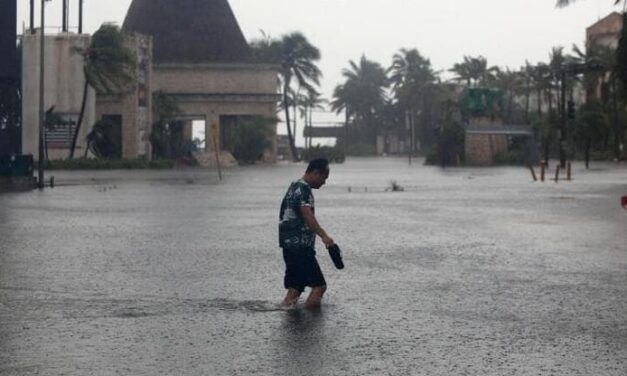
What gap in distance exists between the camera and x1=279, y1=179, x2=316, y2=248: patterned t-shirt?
10.9m

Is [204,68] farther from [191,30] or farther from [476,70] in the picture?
[476,70]

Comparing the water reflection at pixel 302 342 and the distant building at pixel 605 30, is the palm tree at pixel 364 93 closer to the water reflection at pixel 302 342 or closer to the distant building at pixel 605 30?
the distant building at pixel 605 30

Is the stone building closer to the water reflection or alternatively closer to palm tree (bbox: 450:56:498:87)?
palm tree (bbox: 450:56:498:87)

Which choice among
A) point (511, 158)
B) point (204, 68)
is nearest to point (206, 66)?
point (204, 68)

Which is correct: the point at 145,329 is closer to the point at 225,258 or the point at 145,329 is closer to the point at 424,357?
the point at 424,357

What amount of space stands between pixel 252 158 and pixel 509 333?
7737cm

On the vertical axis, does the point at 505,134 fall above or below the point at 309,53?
below

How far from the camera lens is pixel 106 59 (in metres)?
67.9

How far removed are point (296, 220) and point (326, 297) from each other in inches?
41.5

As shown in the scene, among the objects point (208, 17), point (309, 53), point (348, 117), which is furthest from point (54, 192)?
point (348, 117)

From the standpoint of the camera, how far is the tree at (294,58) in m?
108

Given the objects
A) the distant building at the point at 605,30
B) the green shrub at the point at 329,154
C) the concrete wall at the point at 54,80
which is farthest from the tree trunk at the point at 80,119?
the distant building at the point at 605,30

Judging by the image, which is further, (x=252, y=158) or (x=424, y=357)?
(x=252, y=158)

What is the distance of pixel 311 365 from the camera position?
26.2 feet
